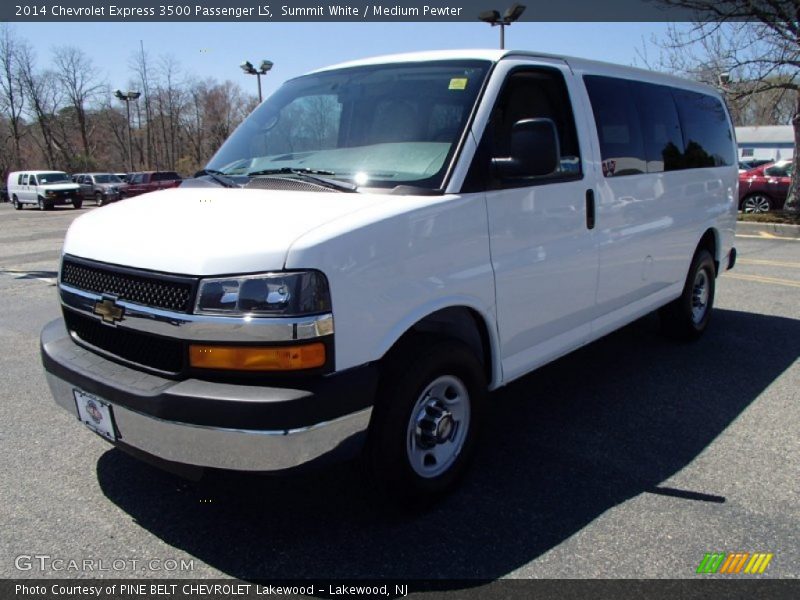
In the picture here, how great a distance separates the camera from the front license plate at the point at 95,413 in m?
2.78

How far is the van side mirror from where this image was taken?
319cm

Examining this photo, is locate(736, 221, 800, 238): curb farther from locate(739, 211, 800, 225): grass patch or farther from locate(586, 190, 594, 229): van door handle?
locate(586, 190, 594, 229): van door handle

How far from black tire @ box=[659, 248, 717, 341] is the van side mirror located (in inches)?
122

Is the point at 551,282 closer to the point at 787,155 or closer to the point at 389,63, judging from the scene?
the point at 389,63

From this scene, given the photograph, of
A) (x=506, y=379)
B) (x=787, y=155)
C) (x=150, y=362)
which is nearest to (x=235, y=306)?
(x=150, y=362)

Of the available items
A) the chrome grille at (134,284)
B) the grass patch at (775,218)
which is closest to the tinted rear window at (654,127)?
the chrome grille at (134,284)

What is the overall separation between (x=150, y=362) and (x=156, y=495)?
960mm

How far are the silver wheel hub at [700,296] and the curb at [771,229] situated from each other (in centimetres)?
1001

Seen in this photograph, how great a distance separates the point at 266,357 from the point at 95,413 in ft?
3.21

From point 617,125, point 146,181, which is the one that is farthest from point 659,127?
point 146,181

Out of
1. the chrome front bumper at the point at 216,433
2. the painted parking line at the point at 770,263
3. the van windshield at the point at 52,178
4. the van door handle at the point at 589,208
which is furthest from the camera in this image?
the van windshield at the point at 52,178

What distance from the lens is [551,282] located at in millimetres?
3701

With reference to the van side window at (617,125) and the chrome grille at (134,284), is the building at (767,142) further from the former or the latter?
the chrome grille at (134,284)

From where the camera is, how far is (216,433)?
2.45 meters
